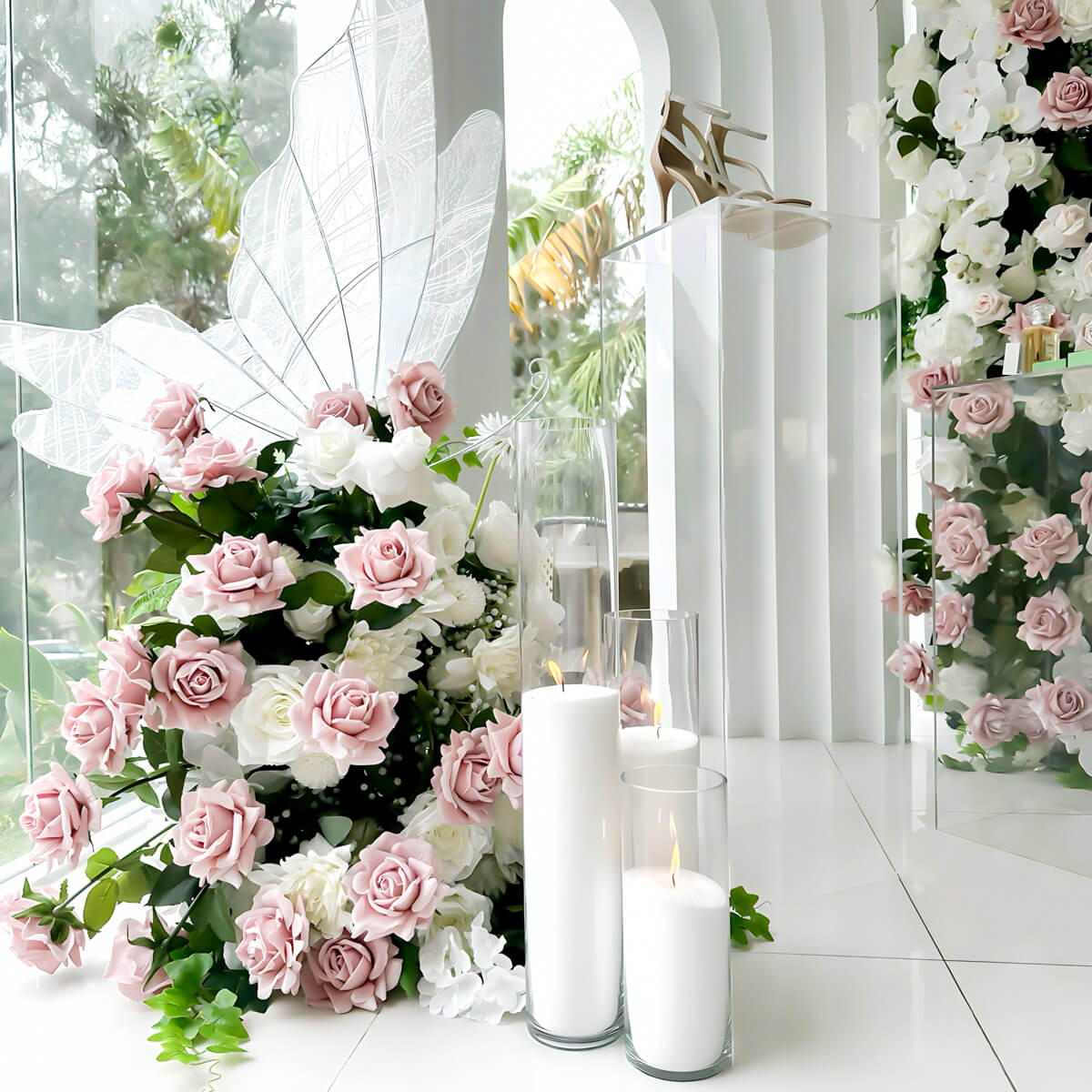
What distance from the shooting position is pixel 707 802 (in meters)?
0.69

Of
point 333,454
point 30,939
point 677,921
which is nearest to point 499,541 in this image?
point 333,454

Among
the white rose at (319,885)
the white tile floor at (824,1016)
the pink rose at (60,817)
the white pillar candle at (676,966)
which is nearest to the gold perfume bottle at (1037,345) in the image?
the white tile floor at (824,1016)

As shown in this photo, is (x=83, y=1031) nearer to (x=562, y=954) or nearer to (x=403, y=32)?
(x=562, y=954)

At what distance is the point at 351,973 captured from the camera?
833 mm

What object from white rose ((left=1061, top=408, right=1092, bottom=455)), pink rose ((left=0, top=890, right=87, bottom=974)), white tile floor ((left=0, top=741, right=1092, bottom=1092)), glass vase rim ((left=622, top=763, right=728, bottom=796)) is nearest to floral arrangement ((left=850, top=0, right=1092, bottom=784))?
white rose ((left=1061, top=408, right=1092, bottom=455))

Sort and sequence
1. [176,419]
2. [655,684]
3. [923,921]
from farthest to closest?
[923,921] → [176,419] → [655,684]

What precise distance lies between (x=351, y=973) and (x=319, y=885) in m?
0.08

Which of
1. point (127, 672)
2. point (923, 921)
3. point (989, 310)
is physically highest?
point (989, 310)

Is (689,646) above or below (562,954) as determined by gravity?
above

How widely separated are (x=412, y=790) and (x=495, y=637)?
17 cm

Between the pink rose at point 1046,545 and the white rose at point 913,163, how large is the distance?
813 millimetres

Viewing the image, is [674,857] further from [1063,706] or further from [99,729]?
[1063,706]

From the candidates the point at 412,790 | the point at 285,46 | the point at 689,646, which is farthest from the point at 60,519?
the point at 285,46

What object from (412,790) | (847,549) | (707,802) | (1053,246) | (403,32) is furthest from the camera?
(1053,246)
